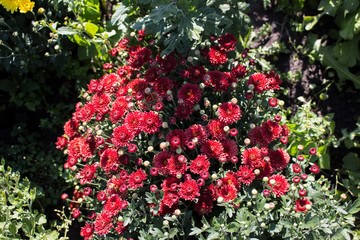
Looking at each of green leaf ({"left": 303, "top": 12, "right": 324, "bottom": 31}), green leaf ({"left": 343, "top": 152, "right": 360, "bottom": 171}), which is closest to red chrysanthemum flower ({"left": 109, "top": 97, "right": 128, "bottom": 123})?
green leaf ({"left": 343, "top": 152, "right": 360, "bottom": 171})

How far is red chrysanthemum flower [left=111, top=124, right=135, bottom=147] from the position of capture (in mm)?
2223

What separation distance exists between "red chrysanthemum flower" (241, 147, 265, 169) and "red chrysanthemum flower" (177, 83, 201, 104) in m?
0.51

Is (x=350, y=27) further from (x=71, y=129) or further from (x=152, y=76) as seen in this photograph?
(x=71, y=129)

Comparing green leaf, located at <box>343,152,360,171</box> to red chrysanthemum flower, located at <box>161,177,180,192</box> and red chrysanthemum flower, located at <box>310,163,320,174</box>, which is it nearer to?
red chrysanthemum flower, located at <box>310,163,320,174</box>

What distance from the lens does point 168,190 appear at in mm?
2135

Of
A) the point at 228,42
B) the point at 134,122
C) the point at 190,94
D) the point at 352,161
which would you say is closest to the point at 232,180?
the point at 190,94

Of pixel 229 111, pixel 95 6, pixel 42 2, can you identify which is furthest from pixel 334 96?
pixel 42 2

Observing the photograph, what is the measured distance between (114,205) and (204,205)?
617 millimetres

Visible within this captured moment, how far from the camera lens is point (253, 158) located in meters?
2.18

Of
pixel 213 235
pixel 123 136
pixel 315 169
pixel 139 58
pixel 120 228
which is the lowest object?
pixel 120 228

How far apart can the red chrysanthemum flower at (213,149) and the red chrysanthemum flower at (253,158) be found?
17 centimetres

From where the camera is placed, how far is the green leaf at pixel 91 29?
2.99 meters

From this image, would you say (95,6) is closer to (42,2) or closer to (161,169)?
(42,2)

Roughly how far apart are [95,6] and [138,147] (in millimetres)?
1577
